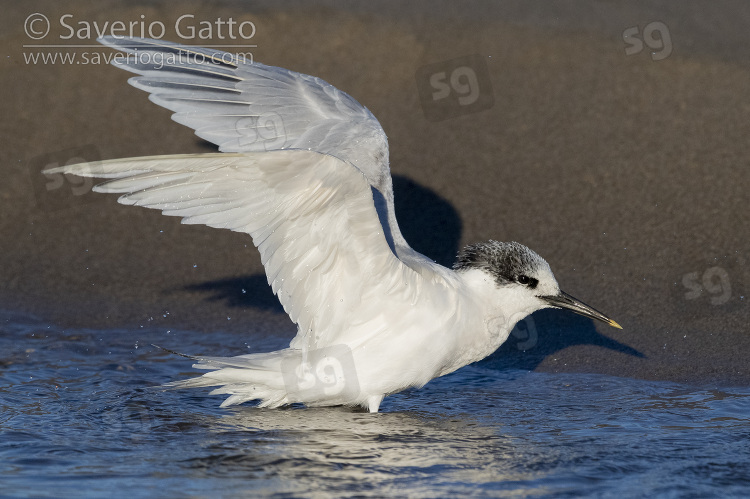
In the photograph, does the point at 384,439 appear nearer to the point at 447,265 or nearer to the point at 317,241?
the point at 317,241

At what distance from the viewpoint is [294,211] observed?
214 inches

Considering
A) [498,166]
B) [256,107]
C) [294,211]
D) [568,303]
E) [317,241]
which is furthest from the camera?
[498,166]

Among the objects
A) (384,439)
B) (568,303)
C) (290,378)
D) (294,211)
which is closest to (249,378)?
(290,378)

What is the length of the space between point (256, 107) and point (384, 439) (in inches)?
112

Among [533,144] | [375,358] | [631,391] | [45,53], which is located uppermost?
[45,53]

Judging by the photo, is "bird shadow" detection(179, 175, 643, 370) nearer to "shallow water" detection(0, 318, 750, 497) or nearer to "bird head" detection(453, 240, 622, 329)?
"shallow water" detection(0, 318, 750, 497)

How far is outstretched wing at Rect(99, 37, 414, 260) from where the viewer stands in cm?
687

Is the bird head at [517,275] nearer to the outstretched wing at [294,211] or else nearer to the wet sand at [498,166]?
the outstretched wing at [294,211]

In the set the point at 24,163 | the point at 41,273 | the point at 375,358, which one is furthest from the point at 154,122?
the point at 375,358

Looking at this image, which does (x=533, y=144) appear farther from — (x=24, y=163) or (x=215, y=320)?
(x=24, y=163)

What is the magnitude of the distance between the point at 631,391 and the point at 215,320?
368cm

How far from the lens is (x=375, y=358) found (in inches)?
241

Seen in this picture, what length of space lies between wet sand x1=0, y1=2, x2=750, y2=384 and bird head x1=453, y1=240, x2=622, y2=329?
1.31m

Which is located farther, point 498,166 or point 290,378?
point 498,166
